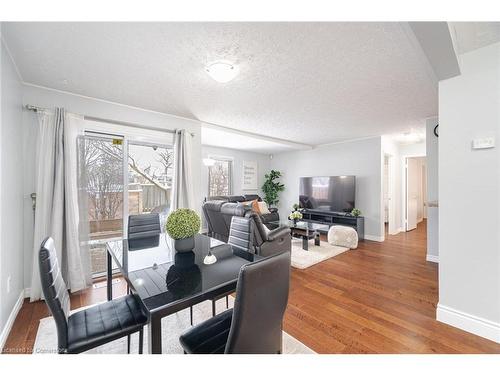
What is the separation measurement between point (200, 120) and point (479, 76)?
3.42m

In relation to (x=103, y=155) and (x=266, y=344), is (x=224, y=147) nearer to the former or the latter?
(x=103, y=155)

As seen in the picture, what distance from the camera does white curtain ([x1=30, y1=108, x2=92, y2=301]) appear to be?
2375 millimetres

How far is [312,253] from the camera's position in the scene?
12.8ft

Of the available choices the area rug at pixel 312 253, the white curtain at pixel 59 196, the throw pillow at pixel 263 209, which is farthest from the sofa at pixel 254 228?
the white curtain at pixel 59 196

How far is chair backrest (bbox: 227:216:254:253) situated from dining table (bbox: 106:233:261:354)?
0.35m

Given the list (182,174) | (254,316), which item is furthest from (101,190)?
(254,316)

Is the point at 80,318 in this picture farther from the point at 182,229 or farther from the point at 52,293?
the point at 182,229

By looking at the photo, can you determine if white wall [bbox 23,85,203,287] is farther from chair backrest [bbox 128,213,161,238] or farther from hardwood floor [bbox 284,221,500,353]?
hardwood floor [bbox 284,221,500,353]

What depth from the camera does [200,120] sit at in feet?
12.4

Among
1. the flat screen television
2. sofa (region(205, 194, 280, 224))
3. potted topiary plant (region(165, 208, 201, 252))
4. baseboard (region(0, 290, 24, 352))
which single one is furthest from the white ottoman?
baseboard (region(0, 290, 24, 352))

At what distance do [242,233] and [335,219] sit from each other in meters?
3.88

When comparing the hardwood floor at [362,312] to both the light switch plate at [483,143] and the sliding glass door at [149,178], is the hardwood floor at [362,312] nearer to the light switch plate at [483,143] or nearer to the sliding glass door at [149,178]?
the sliding glass door at [149,178]

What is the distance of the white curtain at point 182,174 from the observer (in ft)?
11.2

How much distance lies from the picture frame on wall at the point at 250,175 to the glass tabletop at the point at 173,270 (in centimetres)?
502
